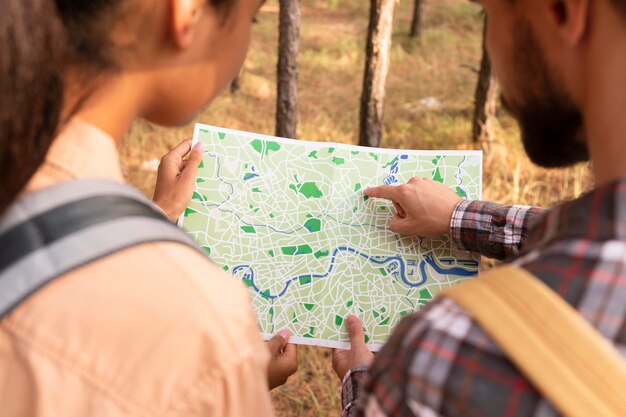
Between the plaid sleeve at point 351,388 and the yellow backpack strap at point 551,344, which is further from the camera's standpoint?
the plaid sleeve at point 351,388

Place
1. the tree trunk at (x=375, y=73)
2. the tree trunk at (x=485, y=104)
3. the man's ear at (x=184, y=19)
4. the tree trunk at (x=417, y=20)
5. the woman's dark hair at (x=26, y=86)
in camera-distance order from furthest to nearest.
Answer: the tree trunk at (x=417, y=20), the tree trunk at (x=485, y=104), the tree trunk at (x=375, y=73), the man's ear at (x=184, y=19), the woman's dark hair at (x=26, y=86)

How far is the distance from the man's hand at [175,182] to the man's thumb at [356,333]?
1.91 feet

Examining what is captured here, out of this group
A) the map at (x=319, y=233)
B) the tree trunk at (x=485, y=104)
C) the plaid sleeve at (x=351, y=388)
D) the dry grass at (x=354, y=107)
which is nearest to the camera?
the plaid sleeve at (x=351, y=388)

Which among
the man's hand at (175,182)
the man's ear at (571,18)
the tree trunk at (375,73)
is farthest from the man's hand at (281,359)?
the tree trunk at (375,73)

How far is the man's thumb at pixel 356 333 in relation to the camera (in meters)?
1.82

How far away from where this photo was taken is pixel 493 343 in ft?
2.69

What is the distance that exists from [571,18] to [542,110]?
206mm

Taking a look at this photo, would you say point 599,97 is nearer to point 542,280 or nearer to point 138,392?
point 542,280

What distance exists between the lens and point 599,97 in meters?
0.96

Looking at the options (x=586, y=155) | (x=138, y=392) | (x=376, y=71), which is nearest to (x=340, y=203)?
(x=586, y=155)

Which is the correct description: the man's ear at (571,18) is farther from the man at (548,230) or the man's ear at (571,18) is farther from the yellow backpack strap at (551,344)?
the yellow backpack strap at (551,344)

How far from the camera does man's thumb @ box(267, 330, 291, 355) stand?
1.81 meters

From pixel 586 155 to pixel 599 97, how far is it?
0.29 meters

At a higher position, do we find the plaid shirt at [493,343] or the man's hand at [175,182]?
the plaid shirt at [493,343]
